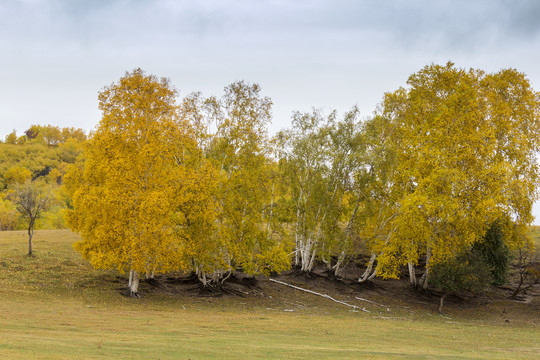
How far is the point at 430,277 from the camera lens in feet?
139

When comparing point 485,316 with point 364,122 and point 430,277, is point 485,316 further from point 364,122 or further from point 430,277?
point 364,122

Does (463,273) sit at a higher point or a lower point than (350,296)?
higher

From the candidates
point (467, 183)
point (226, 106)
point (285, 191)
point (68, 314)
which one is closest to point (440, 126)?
point (467, 183)

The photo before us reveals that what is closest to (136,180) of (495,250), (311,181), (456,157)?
(311,181)

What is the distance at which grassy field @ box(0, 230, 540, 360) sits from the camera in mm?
16031

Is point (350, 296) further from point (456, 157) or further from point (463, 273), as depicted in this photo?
point (456, 157)

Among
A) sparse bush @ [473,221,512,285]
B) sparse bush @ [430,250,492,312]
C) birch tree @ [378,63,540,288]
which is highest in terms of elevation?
birch tree @ [378,63,540,288]

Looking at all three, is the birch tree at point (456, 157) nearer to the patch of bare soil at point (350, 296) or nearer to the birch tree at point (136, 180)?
the patch of bare soil at point (350, 296)

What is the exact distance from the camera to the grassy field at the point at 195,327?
631 inches

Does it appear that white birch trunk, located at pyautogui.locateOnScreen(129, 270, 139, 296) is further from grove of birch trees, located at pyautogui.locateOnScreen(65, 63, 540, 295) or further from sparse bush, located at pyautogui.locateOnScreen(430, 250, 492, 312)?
sparse bush, located at pyautogui.locateOnScreen(430, 250, 492, 312)

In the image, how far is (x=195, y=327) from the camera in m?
23.5

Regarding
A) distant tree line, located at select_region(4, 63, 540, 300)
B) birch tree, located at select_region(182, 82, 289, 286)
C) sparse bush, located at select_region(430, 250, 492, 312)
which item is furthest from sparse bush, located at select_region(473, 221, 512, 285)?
birch tree, located at select_region(182, 82, 289, 286)

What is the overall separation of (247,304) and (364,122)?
1745 cm

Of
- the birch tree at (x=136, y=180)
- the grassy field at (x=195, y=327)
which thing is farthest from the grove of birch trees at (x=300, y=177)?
the grassy field at (x=195, y=327)
